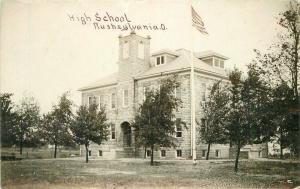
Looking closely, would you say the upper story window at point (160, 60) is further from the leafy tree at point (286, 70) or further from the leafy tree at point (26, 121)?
the leafy tree at point (26, 121)

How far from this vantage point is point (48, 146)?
29.4 feet

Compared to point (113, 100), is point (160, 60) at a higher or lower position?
higher

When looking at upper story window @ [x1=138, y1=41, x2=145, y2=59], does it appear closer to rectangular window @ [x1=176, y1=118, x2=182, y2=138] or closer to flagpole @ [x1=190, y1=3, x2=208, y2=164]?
flagpole @ [x1=190, y1=3, x2=208, y2=164]

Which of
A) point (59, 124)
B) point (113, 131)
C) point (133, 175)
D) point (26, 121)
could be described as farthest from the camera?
point (113, 131)

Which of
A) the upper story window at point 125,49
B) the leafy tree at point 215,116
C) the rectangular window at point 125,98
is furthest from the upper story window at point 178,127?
the upper story window at point 125,49

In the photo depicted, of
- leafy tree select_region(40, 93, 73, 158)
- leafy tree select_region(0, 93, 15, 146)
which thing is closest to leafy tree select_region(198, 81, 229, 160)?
leafy tree select_region(40, 93, 73, 158)

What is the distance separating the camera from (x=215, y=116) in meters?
9.25

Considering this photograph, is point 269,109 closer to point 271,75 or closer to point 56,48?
point 271,75

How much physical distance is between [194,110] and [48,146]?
3046mm

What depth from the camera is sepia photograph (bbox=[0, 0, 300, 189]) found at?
879 centimetres

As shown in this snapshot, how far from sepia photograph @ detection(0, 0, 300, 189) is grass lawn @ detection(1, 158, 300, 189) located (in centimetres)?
2

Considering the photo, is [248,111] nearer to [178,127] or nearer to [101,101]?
[178,127]

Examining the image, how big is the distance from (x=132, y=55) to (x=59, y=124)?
2.06 m

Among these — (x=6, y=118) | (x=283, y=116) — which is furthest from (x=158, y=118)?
(x=6, y=118)
